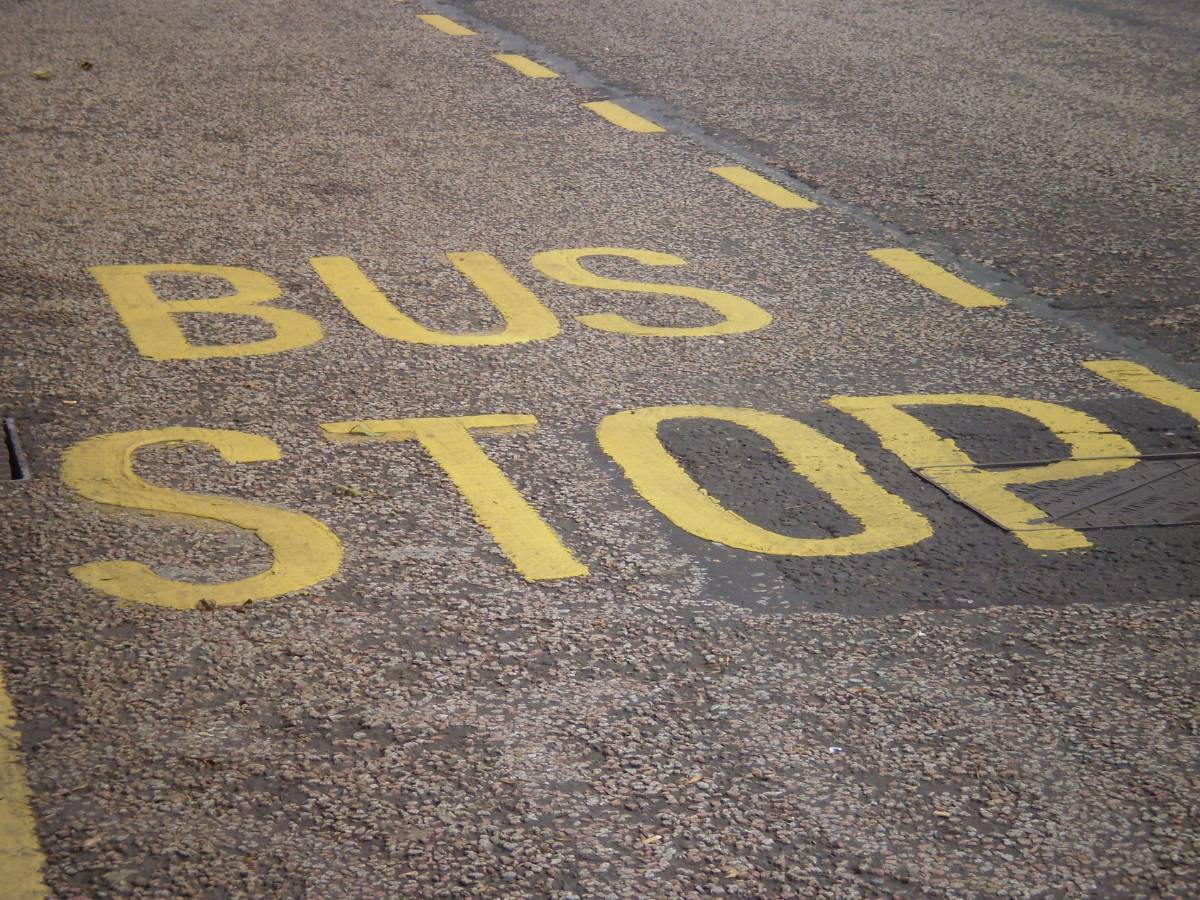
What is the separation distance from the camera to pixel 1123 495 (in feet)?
14.2

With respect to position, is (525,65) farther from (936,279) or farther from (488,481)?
(488,481)

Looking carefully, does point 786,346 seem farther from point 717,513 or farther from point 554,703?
point 554,703

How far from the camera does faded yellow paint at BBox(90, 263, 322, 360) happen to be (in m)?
5.19

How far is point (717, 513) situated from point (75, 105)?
18.5 ft

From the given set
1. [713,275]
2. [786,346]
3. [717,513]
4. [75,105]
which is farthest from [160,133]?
[717,513]

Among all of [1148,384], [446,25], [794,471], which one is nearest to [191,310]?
[794,471]

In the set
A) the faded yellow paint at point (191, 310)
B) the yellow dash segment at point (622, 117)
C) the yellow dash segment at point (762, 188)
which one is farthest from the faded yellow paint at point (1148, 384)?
the yellow dash segment at point (622, 117)

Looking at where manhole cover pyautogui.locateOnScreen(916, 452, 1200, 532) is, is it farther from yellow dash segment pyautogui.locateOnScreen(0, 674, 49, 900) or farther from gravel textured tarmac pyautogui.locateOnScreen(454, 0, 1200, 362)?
yellow dash segment pyautogui.locateOnScreen(0, 674, 49, 900)

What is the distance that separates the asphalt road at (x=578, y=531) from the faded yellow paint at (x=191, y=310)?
0.03 metres

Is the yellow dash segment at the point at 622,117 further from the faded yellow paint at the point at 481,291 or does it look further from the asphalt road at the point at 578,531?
the faded yellow paint at the point at 481,291

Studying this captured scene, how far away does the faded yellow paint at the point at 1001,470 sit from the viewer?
163 inches

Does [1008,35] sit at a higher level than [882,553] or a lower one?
higher

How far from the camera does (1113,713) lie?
3307 mm

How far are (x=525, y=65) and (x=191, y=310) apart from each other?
4.86 m
